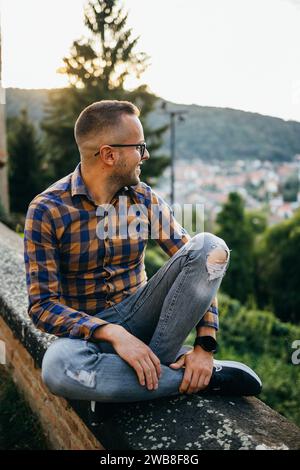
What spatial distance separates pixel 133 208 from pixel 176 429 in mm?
991

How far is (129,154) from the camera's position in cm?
204

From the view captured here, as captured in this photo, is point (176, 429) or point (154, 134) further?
point (154, 134)

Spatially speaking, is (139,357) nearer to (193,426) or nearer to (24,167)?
(193,426)

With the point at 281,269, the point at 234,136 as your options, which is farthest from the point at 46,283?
the point at 234,136

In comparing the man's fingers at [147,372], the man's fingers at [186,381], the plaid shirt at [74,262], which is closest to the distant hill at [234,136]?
the plaid shirt at [74,262]

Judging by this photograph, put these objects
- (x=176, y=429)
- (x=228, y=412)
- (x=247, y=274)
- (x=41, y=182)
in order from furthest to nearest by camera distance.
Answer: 1. (x=247, y=274)
2. (x=41, y=182)
3. (x=228, y=412)
4. (x=176, y=429)

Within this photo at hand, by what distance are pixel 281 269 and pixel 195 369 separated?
20749 millimetres

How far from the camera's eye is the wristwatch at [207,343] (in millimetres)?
1857

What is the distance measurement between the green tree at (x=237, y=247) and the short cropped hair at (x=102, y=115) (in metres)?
20.3

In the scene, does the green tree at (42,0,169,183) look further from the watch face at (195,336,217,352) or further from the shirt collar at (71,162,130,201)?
the watch face at (195,336,217,352)

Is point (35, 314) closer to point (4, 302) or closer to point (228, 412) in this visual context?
point (228, 412)

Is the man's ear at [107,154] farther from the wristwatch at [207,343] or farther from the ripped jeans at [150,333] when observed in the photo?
the wristwatch at [207,343]

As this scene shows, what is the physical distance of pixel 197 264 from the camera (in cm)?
178
